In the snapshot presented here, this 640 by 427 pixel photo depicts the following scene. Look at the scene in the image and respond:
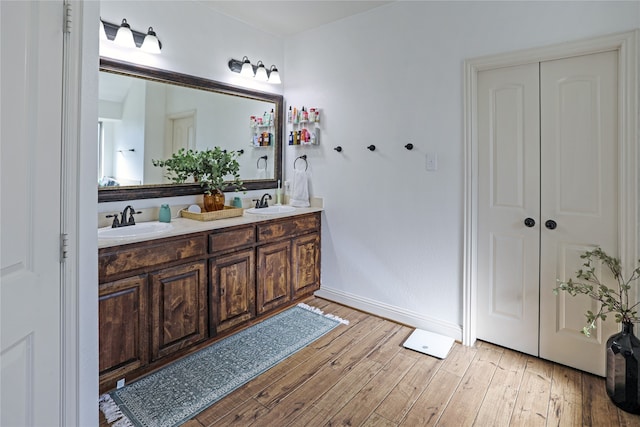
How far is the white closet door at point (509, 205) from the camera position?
2305 millimetres

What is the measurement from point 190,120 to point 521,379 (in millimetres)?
2873

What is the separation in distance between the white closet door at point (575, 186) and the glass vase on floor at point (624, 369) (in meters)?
0.22

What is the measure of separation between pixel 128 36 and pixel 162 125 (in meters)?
0.61

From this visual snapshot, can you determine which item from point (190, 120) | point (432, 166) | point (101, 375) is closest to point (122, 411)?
point (101, 375)

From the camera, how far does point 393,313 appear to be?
2951 millimetres

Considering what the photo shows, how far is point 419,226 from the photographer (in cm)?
277

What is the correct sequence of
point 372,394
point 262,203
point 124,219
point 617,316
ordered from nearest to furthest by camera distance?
point 617,316 < point 372,394 < point 124,219 < point 262,203

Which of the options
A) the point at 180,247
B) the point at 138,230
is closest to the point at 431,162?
the point at 180,247

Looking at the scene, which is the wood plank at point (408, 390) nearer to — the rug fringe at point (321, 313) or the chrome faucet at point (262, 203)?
the rug fringe at point (321, 313)

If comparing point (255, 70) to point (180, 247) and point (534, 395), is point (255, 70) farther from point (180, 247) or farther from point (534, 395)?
point (534, 395)

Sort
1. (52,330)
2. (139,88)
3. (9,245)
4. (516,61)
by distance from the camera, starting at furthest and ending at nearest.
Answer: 1. (139,88)
2. (516,61)
3. (52,330)
4. (9,245)

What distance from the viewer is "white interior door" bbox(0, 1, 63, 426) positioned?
Result: 3.08 feet

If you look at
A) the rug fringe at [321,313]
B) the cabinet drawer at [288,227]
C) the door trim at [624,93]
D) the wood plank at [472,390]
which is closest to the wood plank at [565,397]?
the wood plank at [472,390]

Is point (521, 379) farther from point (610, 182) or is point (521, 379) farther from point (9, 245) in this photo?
point (9, 245)
